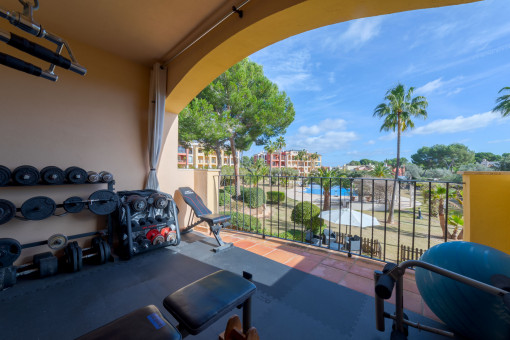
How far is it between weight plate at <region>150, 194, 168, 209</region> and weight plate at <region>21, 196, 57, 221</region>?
100cm

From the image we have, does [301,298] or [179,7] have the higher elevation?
[179,7]

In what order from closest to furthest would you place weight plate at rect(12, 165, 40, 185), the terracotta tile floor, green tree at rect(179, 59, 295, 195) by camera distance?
the terracotta tile floor
weight plate at rect(12, 165, 40, 185)
green tree at rect(179, 59, 295, 195)

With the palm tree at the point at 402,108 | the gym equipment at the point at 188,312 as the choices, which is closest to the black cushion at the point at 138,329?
the gym equipment at the point at 188,312

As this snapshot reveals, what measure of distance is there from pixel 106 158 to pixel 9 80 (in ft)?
3.94

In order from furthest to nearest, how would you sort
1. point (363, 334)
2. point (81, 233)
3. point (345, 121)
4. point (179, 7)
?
1. point (345, 121)
2. point (81, 233)
3. point (179, 7)
4. point (363, 334)

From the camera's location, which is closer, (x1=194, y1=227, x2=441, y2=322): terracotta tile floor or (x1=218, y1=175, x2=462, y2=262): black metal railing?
(x1=194, y1=227, x2=441, y2=322): terracotta tile floor

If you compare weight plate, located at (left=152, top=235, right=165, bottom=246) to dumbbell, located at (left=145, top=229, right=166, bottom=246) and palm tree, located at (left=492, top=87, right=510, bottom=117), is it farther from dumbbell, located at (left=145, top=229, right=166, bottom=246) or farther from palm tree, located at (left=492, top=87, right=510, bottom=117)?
palm tree, located at (left=492, top=87, right=510, bottom=117)

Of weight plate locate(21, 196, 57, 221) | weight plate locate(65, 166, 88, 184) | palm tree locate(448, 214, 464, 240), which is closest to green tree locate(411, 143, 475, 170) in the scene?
palm tree locate(448, 214, 464, 240)

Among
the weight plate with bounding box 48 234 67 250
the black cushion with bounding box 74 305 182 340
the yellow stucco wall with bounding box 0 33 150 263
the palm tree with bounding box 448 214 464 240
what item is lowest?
the palm tree with bounding box 448 214 464 240

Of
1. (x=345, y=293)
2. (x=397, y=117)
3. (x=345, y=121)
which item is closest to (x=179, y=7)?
(x=345, y=293)

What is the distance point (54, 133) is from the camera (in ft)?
8.05

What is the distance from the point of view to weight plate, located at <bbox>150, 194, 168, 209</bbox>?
9.08 ft

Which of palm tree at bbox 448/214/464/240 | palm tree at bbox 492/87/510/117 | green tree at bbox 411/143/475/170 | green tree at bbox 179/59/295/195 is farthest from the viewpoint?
Answer: green tree at bbox 411/143/475/170

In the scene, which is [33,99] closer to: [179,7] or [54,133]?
[54,133]
